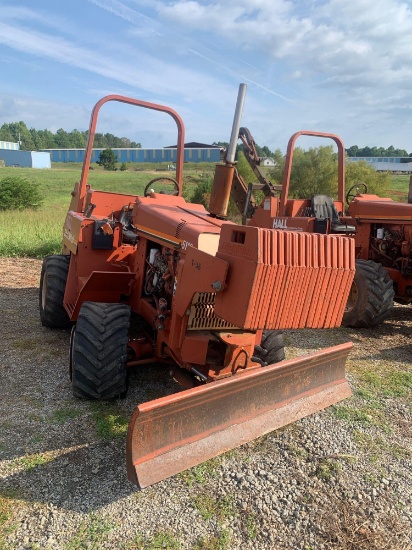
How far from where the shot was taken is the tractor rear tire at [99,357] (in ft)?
12.3

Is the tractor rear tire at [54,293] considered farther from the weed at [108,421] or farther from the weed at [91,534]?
the weed at [91,534]

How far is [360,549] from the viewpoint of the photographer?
254 cm

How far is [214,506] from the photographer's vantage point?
9.22ft

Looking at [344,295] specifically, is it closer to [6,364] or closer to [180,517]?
[180,517]

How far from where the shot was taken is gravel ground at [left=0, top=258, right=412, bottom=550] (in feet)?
8.50

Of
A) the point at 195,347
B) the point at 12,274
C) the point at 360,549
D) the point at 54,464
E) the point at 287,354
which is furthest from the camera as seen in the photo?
the point at 12,274

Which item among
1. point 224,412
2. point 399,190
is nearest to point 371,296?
point 224,412

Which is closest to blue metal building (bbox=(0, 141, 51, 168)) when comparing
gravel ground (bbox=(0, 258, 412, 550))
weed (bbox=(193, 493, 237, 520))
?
gravel ground (bbox=(0, 258, 412, 550))

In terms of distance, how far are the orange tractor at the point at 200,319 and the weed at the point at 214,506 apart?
0.70 feet

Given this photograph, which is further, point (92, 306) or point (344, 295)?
point (92, 306)

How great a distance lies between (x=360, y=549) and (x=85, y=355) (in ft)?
7.43

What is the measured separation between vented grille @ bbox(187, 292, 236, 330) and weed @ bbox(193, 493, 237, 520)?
3.88 feet

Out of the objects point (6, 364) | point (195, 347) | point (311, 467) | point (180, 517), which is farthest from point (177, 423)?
point (6, 364)

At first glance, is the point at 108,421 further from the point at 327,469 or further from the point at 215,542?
the point at 327,469
